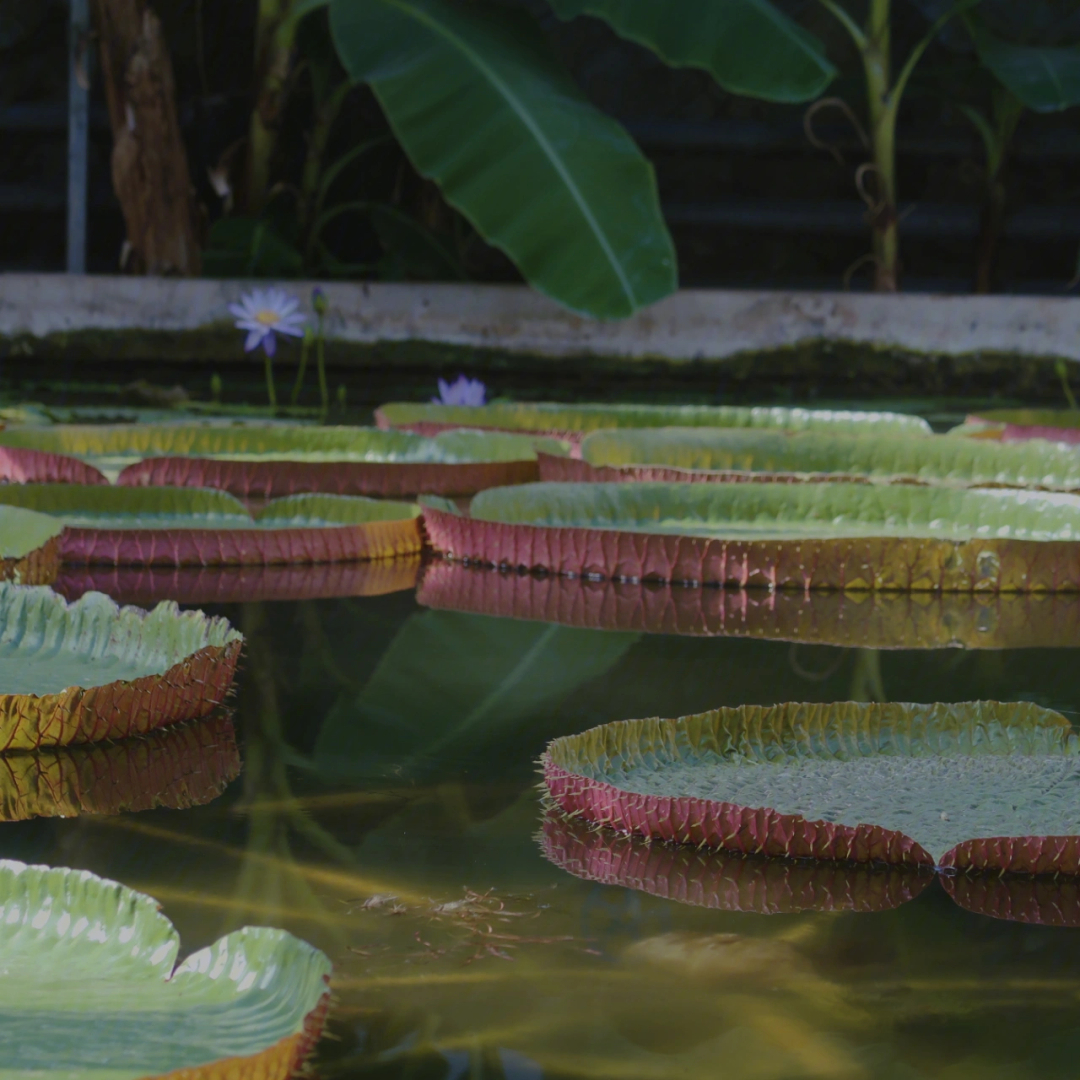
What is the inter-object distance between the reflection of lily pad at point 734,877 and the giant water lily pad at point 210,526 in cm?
125

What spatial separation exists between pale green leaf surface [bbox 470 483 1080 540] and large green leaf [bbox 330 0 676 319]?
5.13 feet

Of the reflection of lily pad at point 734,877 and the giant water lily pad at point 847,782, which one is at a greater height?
the giant water lily pad at point 847,782

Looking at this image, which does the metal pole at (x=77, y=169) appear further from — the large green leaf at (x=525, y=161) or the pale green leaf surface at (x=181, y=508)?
the pale green leaf surface at (x=181, y=508)

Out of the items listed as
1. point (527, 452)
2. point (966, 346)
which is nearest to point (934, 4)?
point (966, 346)

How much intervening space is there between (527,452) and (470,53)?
1.62 meters

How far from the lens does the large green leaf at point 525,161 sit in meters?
4.09

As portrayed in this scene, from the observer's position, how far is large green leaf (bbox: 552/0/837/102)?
451 cm

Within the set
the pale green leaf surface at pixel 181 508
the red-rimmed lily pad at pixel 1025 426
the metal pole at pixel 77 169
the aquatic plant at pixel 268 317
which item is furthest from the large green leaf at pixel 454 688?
the metal pole at pixel 77 169

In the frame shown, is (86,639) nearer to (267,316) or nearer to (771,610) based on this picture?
(771,610)

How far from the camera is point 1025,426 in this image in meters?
3.52

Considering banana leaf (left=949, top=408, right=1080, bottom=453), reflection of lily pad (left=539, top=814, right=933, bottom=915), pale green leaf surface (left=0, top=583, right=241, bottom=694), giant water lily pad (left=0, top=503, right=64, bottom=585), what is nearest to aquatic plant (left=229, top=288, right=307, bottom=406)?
banana leaf (left=949, top=408, right=1080, bottom=453)

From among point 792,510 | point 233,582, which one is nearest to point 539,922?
point 233,582

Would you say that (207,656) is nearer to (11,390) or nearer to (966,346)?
(11,390)

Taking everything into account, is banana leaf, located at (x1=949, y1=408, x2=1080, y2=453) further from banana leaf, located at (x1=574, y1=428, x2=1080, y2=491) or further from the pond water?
the pond water
